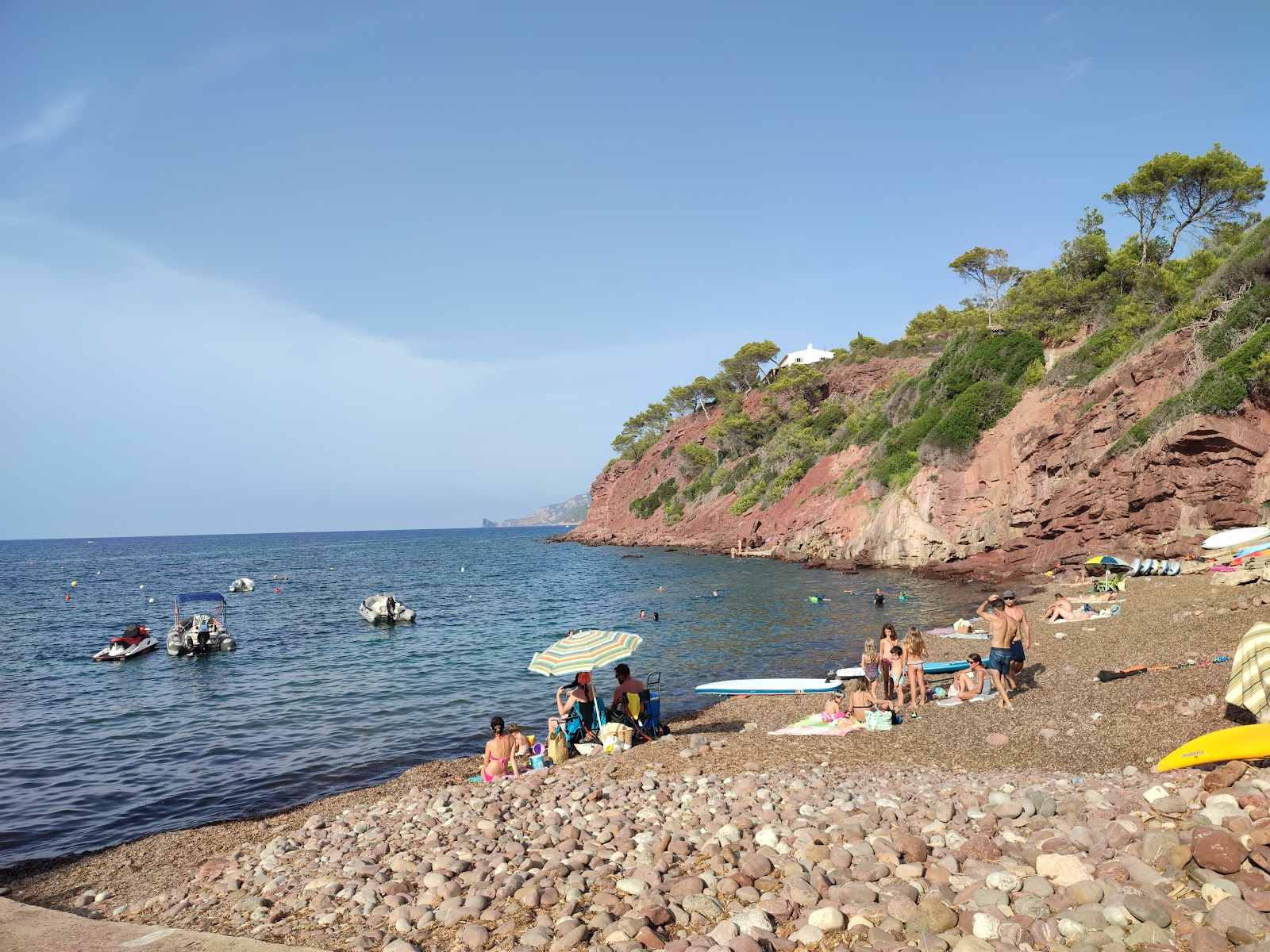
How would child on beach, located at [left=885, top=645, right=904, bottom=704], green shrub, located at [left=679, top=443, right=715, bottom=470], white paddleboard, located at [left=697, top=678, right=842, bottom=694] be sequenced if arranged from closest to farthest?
child on beach, located at [left=885, top=645, right=904, bottom=704] < white paddleboard, located at [left=697, top=678, right=842, bottom=694] < green shrub, located at [left=679, top=443, right=715, bottom=470]

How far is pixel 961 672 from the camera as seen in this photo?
1323 centimetres

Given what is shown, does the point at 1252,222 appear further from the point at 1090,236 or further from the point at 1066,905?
the point at 1066,905

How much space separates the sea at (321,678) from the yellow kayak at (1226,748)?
34.5 feet

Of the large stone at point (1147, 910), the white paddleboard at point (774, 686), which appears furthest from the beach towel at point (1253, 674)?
the white paddleboard at point (774, 686)

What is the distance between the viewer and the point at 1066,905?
194 inches

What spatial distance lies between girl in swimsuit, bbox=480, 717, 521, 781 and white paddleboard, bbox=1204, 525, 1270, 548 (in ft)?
71.1

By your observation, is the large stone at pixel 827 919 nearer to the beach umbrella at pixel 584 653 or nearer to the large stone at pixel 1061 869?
the large stone at pixel 1061 869

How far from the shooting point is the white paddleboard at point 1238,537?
21.2 metres

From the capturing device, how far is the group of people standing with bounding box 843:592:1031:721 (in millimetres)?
12695

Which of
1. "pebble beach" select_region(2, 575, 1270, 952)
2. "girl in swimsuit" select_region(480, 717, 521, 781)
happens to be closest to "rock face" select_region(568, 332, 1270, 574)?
"pebble beach" select_region(2, 575, 1270, 952)

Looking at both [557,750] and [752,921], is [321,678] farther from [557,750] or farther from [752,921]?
[752,921]

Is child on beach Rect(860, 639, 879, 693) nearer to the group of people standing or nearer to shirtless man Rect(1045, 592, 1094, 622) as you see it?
the group of people standing

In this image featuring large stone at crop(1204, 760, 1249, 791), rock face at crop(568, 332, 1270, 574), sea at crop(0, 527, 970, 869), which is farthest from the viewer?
rock face at crop(568, 332, 1270, 574)

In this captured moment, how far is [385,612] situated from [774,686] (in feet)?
75.1
